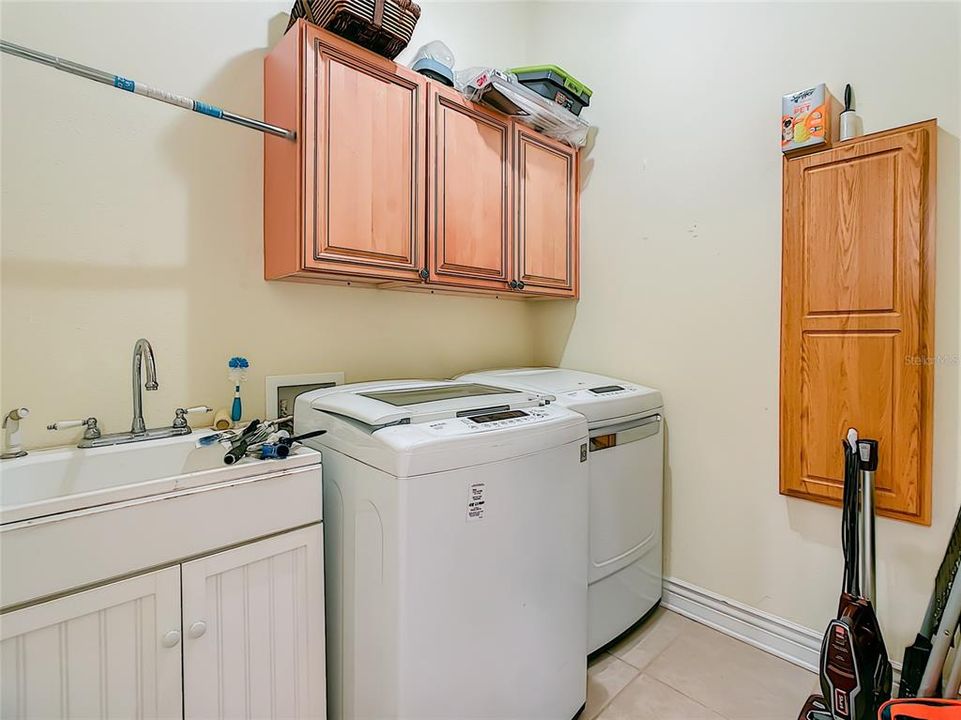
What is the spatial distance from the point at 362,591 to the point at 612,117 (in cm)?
220

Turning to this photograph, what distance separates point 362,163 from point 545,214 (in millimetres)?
940

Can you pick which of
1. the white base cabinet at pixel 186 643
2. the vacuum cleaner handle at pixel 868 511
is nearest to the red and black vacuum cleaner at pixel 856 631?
the vacuum cleaner handle at pixel 868 511

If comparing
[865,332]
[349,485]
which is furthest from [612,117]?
[349,485]

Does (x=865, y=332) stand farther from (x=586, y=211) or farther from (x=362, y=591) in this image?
(x=362, y=591)

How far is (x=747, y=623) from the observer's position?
185cm

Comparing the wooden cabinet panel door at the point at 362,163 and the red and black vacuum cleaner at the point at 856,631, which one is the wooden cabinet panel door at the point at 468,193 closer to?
the wooden cabinet panel door at the point at 362,163

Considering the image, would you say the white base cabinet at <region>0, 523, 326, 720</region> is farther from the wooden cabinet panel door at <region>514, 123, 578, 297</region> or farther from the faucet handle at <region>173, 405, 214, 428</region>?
the wooden cabinet panel door at <region>514, 123, 578, 297</region>

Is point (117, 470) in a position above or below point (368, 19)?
below

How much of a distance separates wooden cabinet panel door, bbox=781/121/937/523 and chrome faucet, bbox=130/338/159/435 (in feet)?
6.73

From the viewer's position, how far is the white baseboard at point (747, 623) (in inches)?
67.0

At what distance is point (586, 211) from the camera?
2.35 meters

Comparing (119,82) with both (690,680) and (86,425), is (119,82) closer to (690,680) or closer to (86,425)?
(86,425)

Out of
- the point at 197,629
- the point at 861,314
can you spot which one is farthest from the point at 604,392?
the point at 197,629

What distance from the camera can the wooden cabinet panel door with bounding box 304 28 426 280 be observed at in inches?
57.5
